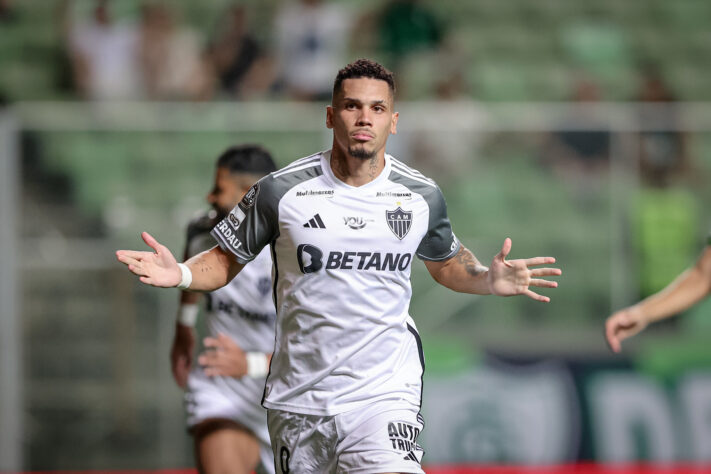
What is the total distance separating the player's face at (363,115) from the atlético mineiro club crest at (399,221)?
0.26 m

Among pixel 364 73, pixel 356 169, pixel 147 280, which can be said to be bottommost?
pixel 147 280

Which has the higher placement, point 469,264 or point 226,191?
point 226,191

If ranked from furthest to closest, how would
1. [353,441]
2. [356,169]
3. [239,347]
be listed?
1. [239,347]
2. [356,169]
3. [353,441]

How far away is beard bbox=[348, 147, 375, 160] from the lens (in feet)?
15.3

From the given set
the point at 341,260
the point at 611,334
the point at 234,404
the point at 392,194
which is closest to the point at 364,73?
the point at 392,194

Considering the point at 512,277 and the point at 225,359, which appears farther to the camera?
the point at 225,359

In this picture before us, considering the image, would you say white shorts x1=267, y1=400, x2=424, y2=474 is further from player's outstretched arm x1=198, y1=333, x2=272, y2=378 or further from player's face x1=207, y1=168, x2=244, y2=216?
player's face x1=207, y1=168, x2=244, y2=216

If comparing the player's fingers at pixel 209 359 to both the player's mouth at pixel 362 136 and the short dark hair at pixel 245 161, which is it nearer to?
the short dark hair at pixel 245 161

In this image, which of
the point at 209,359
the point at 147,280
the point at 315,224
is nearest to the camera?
the point at 147,280

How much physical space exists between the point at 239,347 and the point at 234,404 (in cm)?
33

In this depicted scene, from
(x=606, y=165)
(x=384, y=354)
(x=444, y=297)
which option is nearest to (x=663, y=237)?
(x=606, y=165)

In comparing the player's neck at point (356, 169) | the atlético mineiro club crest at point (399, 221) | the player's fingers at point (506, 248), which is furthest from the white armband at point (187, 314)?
the player's fingers at point (506, 248)

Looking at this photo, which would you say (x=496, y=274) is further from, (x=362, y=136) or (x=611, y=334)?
(x=611, y=334)

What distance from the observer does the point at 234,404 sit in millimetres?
6121
